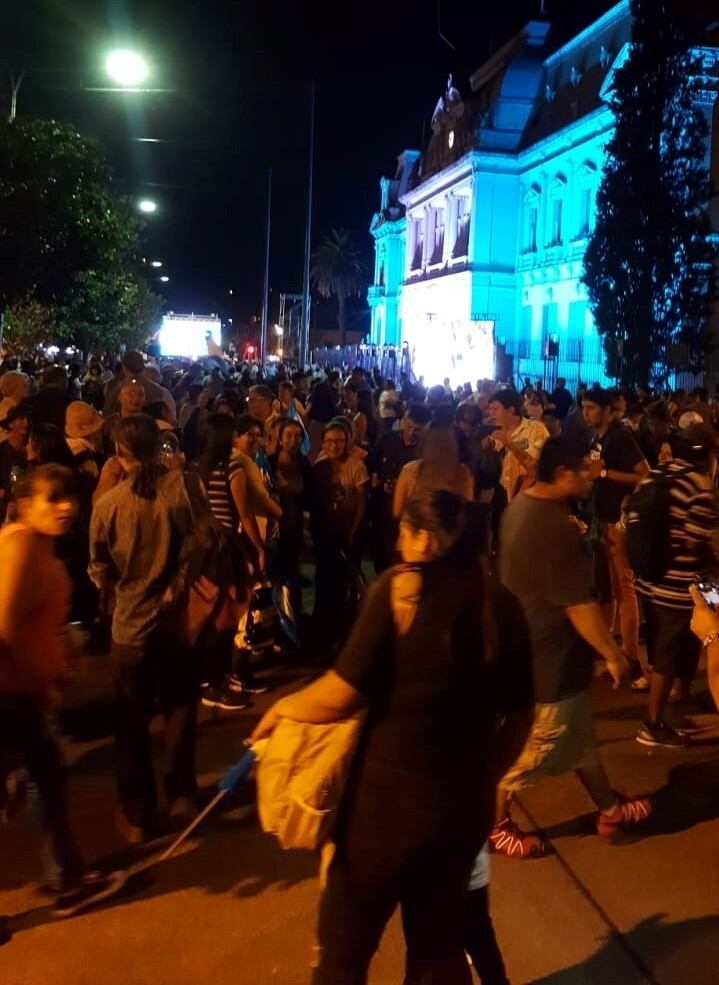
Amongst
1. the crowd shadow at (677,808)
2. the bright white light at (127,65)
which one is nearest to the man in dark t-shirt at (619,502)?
the crowd shadow at (677,808)

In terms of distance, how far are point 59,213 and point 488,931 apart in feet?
56.9

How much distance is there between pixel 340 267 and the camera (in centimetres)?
7769

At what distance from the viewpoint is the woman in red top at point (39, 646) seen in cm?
402

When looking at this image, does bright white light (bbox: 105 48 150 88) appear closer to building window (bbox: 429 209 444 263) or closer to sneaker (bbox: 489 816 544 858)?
sneaker (bbox: 489 816 544 858)

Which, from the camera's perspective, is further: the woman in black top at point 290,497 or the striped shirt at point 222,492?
the woman in black top at point 290,497

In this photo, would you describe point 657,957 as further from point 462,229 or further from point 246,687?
point 462,229

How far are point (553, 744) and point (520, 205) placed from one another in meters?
45.3

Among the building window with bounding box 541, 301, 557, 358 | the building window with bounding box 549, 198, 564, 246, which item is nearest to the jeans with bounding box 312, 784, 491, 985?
the building window with bounding box 541, 301, 557, 358

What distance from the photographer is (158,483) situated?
15.7 ft

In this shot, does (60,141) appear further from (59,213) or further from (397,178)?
(397,178)

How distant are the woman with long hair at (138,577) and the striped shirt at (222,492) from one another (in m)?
1.46

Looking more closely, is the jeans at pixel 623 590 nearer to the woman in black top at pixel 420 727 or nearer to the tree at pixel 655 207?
the woman in black top at pixel 420 727

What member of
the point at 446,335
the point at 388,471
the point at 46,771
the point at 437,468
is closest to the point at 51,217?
the point at 388,471

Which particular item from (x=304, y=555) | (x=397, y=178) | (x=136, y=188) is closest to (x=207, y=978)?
(x=304, y=555)
